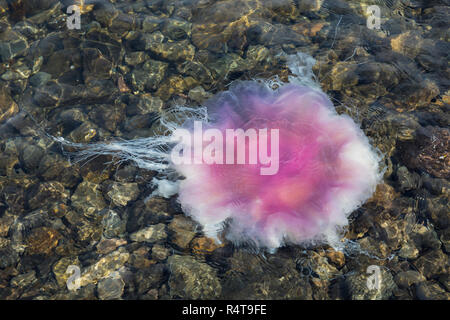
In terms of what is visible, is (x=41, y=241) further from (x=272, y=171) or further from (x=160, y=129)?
(x=272, y=171)

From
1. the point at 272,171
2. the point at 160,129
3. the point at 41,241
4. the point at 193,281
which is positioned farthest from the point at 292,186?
the point at 41,241

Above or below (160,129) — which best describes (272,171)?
above

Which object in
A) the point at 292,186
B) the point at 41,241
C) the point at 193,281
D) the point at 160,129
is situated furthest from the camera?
the point at 160,129

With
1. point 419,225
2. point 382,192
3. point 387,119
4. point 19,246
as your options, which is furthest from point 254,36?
point 19,246

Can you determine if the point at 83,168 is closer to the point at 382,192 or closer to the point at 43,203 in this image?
the point at 43,203

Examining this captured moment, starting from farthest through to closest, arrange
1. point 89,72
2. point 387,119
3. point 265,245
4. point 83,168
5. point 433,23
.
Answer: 1. point 433,23
2. point 89,72
3. point 387,119
4. point 83,168
5. point 265,245

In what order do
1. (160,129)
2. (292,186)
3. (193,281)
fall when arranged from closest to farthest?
(193,281), (292,186), (160,129)

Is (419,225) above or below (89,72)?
below
